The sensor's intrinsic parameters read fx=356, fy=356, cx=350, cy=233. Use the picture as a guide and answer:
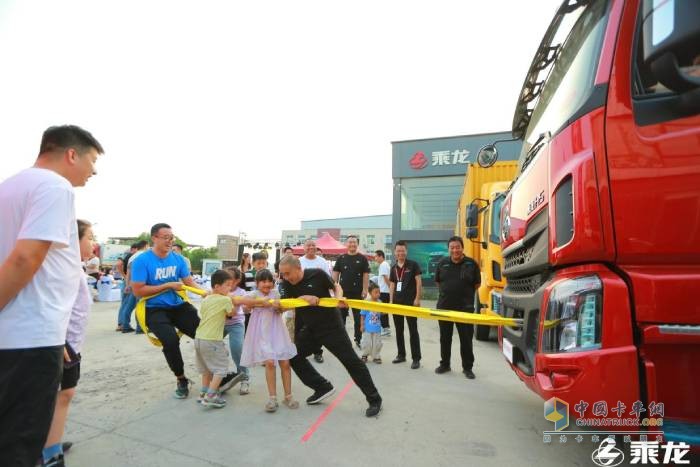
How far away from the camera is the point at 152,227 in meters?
3.91

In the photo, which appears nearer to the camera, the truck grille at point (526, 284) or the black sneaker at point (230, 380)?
the truck grille at point (526, 284)

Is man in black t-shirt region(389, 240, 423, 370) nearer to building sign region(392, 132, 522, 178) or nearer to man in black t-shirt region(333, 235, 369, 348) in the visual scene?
man in black t-shirt region(333, 235, 369, 348)

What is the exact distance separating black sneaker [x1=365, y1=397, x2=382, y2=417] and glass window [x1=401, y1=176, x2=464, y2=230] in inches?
649

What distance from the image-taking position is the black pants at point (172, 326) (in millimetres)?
3609

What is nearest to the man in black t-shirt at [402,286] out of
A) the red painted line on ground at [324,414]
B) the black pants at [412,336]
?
the black pants at [412,336]

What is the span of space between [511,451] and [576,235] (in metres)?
1.84

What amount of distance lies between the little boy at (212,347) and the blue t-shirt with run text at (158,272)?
0.53 meters

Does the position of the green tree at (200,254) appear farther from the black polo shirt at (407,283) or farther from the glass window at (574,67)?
the glass window at (574,67)

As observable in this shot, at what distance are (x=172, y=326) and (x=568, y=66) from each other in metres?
4.17

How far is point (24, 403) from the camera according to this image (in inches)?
52.7

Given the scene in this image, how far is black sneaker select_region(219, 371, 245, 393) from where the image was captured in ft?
12.4

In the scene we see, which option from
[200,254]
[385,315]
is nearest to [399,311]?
[385,315]

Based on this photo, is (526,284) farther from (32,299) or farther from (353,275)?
(353,275)

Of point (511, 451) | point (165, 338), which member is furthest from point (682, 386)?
point (165, 338)
